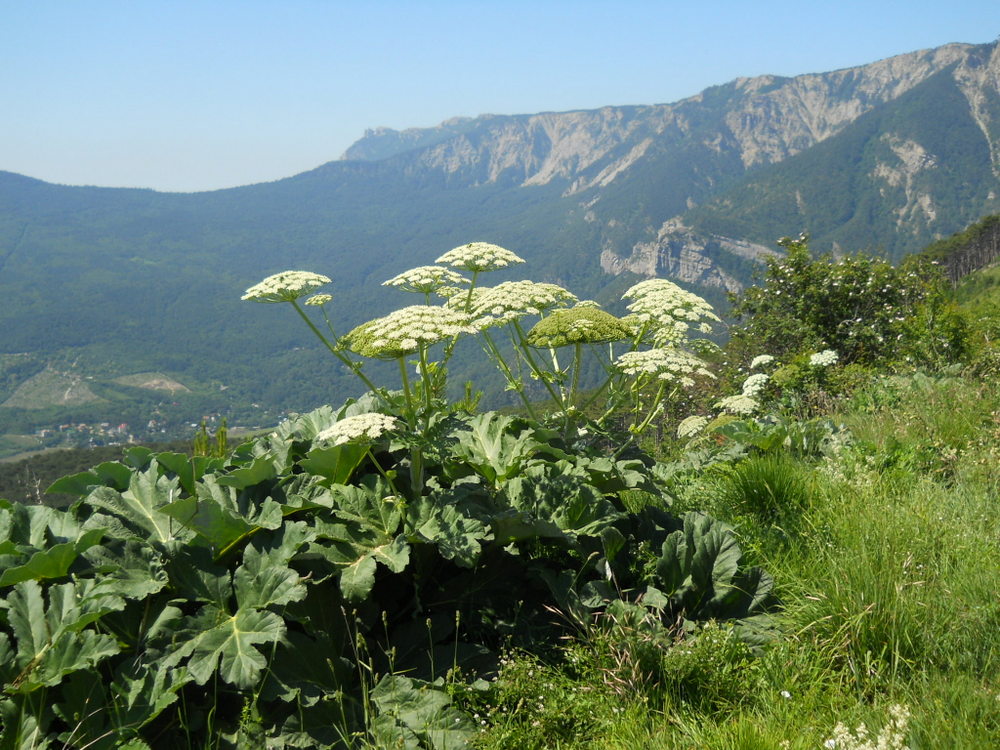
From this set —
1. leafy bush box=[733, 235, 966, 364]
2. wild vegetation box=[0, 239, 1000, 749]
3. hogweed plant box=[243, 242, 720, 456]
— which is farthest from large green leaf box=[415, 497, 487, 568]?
leafy bush box=[733, 235, 966, 364]

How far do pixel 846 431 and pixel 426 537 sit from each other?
567cm

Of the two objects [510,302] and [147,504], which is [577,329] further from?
[147,504]

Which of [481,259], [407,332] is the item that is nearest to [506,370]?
[481,259]

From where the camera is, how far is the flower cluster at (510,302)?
4.75 m

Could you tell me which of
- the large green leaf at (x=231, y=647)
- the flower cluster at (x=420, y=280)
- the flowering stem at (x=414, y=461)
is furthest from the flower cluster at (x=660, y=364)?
the large green leaf at (x=231, y=647)

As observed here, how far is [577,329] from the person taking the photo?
15.5 feet

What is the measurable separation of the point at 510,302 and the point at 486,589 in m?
2.02

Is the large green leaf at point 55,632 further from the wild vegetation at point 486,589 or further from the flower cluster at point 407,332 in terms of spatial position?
the flower cluster at point 407,332

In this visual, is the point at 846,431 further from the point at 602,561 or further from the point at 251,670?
the point at 251,670

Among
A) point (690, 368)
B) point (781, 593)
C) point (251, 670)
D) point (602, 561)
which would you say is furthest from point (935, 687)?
point (251, 670)

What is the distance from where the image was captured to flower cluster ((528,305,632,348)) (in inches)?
185

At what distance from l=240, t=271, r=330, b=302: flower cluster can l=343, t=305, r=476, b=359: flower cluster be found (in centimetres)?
57

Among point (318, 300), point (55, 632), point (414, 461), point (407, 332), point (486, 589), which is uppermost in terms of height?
point (318, 300)

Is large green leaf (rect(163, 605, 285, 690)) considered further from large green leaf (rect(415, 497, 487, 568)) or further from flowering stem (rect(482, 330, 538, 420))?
flowering stem (rect(482, 330, 538, 420))
